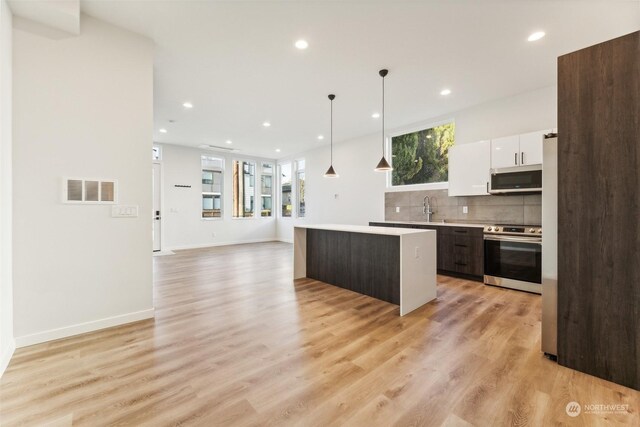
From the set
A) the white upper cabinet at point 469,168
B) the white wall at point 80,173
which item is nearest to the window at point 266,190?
the white upper cabinet at point 469,168

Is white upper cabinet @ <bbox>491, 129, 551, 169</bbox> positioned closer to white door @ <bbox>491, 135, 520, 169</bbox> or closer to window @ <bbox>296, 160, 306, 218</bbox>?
white door @ <bbox>491, 135, 520, 169</bbox>

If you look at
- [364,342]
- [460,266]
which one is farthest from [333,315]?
[460,266]

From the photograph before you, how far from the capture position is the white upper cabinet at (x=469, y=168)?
14.6ft

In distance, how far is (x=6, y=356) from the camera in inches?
81.4

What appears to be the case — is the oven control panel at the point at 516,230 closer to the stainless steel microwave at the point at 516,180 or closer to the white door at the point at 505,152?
the stainless steel microwave at the point at 516,180

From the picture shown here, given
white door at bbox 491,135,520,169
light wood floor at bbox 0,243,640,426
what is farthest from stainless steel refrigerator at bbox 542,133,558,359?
white door at bbox 491,135,520,169

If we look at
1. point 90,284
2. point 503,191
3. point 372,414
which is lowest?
point 372,414

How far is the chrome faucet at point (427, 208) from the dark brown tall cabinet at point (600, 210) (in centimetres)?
348

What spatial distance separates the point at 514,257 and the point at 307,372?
344 cm

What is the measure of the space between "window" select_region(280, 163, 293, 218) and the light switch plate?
674 cm

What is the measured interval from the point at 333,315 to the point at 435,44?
3169 millimetres

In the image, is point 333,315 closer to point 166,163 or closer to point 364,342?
point 364,342

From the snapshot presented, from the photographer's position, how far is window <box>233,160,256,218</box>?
9086mm

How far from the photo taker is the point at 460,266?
4.48 metres
